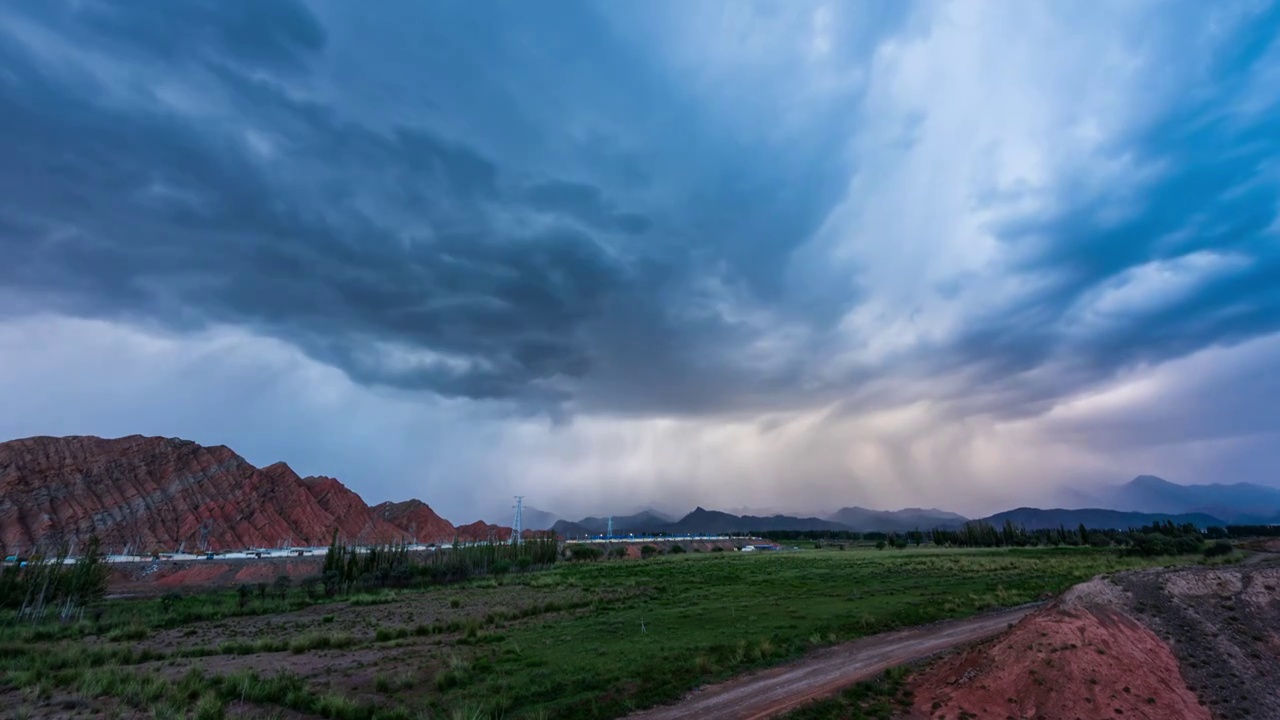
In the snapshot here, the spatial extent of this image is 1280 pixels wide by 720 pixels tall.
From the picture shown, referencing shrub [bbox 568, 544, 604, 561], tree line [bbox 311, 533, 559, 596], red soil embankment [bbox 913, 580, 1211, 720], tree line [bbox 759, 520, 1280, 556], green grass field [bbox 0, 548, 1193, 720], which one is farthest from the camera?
shrub [bbox 568, 544, 604, 561]

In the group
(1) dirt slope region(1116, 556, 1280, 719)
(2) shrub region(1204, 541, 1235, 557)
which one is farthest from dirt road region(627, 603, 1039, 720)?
(2) shrub region(1204, 541, 1235, 557)

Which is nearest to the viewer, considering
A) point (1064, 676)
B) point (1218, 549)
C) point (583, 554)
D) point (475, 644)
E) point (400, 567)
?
point (1064, 676)

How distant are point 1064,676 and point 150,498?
162862 mm

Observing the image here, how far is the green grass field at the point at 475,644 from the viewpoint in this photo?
18062mm

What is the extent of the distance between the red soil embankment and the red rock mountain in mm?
137395

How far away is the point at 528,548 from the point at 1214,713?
88.9 m

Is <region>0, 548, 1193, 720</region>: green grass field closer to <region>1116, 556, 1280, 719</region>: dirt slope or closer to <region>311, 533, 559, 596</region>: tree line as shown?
<region>1116, 556, 1280, 719</region>: dirt slope

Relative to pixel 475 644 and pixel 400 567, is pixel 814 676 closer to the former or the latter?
pixel 475 644

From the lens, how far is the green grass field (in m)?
18.1

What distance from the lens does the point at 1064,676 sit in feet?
53.3

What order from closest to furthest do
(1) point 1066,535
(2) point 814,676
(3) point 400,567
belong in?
(2) point 814,676 → (3) point 400,567 → (1) point 1066,535

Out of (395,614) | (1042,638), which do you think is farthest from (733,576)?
(1042,638)

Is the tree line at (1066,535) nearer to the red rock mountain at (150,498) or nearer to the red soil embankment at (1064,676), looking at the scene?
the red soil embankment at (1064,676)

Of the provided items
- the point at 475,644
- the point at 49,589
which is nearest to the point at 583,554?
the point at 49,589
